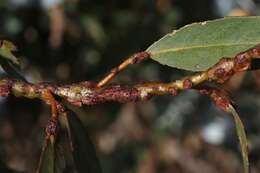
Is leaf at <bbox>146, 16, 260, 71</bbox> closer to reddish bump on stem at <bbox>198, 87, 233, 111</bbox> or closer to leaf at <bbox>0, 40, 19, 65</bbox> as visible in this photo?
reddish bump on stem at <bbox>198, 87, 233, 111</bbox>

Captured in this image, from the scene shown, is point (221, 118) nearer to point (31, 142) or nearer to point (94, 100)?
point (31, 142)

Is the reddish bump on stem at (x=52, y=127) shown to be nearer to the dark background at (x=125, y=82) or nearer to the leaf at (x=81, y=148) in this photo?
the leaf at (x=81, y=148)

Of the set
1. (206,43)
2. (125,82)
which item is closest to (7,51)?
(206,43)

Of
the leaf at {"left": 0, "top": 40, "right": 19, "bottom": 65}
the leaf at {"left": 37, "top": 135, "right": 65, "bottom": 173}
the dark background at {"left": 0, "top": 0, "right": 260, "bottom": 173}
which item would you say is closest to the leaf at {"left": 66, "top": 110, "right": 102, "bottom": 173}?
the leaf at {"left": 37, "top": 135, "right": 65, "bottom": 173}

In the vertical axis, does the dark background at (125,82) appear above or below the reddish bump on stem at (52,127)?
below

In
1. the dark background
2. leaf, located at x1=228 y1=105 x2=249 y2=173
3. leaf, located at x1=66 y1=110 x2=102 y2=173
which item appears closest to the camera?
leaf, located at x1=228 y1=105 x2=249 y2=173

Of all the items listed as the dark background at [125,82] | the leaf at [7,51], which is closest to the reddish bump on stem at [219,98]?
the leaf at [7,51]

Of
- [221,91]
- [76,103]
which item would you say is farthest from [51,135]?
Answer: [221,91]

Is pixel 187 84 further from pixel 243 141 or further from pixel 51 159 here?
pixel 51 159

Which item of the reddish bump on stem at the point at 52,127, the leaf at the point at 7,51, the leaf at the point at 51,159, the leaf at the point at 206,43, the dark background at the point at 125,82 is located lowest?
the dark background at the point at 125,82
